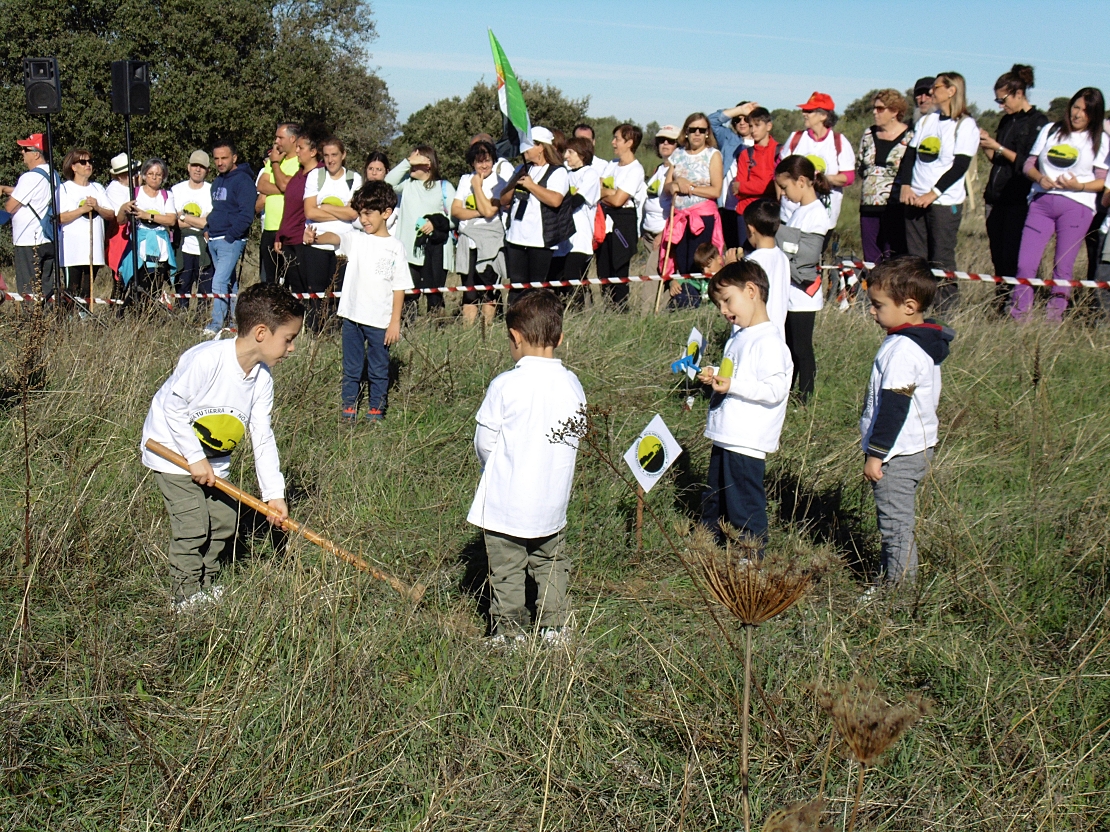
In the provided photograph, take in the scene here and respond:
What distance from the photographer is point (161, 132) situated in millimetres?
19266

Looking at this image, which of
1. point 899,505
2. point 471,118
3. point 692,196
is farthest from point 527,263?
point 471,118

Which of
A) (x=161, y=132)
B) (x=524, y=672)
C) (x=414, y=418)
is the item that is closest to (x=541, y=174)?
(x=414, y=418)

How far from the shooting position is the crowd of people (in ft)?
27.7

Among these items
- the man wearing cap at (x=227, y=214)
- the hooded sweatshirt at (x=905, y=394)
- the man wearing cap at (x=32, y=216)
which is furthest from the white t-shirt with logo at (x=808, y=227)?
the man wearing cap at (x=32, y=216)

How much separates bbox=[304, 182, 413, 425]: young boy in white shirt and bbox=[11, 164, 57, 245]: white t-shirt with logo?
488 cm

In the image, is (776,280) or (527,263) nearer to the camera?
(776,280)

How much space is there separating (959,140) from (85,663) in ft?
24.9

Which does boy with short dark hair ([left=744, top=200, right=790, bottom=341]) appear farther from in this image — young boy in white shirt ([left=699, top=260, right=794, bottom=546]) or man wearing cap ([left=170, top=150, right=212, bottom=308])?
man wearing cap ([left=170, top=150, right=212, bottom=308])

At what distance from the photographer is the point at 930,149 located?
8.38m

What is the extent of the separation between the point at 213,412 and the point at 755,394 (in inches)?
92.1

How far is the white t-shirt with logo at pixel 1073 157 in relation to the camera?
823 cm

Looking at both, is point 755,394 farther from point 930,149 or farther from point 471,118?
point 471,118

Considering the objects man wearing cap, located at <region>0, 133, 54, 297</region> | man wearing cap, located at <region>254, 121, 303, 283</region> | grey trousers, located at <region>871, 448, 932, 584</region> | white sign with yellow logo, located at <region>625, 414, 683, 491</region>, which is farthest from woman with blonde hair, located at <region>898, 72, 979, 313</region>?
man wearing cap, located at <region>0, 133, 54, 297</region>

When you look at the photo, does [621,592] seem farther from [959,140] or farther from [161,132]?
[161,132]
